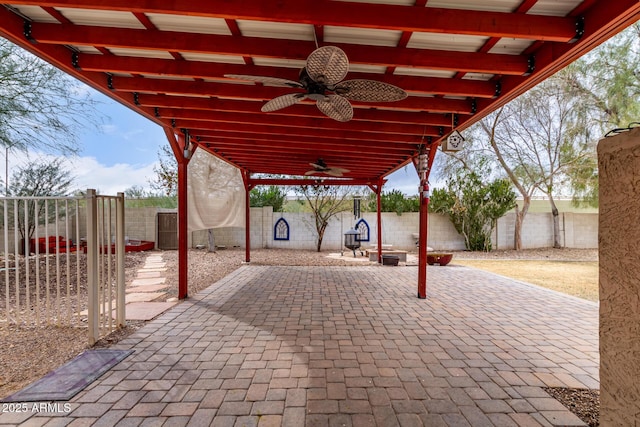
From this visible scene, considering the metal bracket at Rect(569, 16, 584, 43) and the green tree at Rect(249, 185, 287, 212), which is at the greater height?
the metal bracket at Rect(569, 16, 584, 43)

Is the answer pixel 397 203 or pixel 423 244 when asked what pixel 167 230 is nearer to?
pixel 397 203

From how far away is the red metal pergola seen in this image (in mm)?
1944

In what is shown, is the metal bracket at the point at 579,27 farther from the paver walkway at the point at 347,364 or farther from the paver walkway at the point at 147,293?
the paver walkway at the point at 147,293

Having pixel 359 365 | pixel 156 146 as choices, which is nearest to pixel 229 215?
pixel 359 365

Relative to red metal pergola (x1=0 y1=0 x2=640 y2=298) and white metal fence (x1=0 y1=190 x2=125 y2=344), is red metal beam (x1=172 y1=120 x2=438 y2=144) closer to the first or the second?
red metal pergola (x1=0 y1=0 x2=640 y2=298)

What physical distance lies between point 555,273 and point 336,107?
7.13 m

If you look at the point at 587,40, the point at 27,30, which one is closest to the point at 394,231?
the point at 587,40

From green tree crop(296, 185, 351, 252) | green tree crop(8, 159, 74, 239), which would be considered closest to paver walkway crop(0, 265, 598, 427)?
green tree crop(8, 159, 74, 239)

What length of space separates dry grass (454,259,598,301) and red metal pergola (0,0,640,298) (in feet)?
13.1

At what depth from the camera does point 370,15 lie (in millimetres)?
1960

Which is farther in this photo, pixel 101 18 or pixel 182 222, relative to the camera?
pixel 182 222

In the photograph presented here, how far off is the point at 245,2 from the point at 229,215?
564cm

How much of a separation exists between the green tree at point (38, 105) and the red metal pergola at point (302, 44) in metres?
2.63

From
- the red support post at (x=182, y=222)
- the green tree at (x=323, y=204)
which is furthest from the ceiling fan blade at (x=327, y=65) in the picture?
the green tree at (x=323, y=204)
